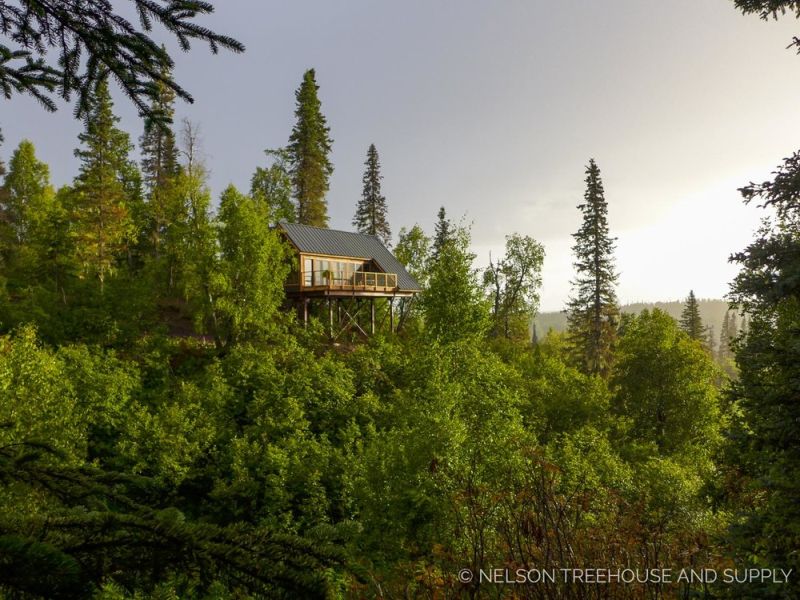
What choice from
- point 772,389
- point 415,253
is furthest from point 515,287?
point 772,389

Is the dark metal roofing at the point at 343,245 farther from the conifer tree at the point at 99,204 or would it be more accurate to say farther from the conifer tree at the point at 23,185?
the conifer tree at the point at 23,185

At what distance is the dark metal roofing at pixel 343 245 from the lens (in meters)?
33.6

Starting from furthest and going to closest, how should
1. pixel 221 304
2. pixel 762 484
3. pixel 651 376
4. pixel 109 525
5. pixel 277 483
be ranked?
1. pixel 651 376
2. pixel 221 304
3. pixel 277 483
4. pixel 762 484
5. pixel 109 525

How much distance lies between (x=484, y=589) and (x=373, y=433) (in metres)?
13.1

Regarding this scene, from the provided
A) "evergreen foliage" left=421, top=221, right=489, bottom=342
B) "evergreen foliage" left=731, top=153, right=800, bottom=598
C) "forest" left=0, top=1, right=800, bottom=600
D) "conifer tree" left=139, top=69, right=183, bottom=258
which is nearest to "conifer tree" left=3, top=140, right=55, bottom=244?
"forest" left=0, top=1, right=800, bottom=600

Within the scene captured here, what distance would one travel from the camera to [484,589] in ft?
21.0

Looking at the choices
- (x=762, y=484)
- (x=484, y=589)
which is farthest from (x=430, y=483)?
(x=762, y=484)

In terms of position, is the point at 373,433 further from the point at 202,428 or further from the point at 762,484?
the point at 762,484

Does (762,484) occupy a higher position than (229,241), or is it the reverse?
(229,241)

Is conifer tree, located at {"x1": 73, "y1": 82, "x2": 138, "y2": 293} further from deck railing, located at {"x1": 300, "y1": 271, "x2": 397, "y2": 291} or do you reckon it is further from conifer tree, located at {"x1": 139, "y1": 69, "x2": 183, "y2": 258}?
deck railing, located at {"x1": 300, "y1": 271, "x2": 397, "y2": 291}

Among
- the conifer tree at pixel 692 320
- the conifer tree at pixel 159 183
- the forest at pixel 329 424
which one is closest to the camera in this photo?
the forest at pixel 329 424

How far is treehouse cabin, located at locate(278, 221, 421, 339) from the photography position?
32344 mm

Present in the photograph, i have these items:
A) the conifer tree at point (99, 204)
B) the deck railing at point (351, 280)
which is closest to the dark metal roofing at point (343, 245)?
the deck railing at point (351, 280)

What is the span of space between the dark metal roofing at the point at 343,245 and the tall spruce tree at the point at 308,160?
7352 millimetres
